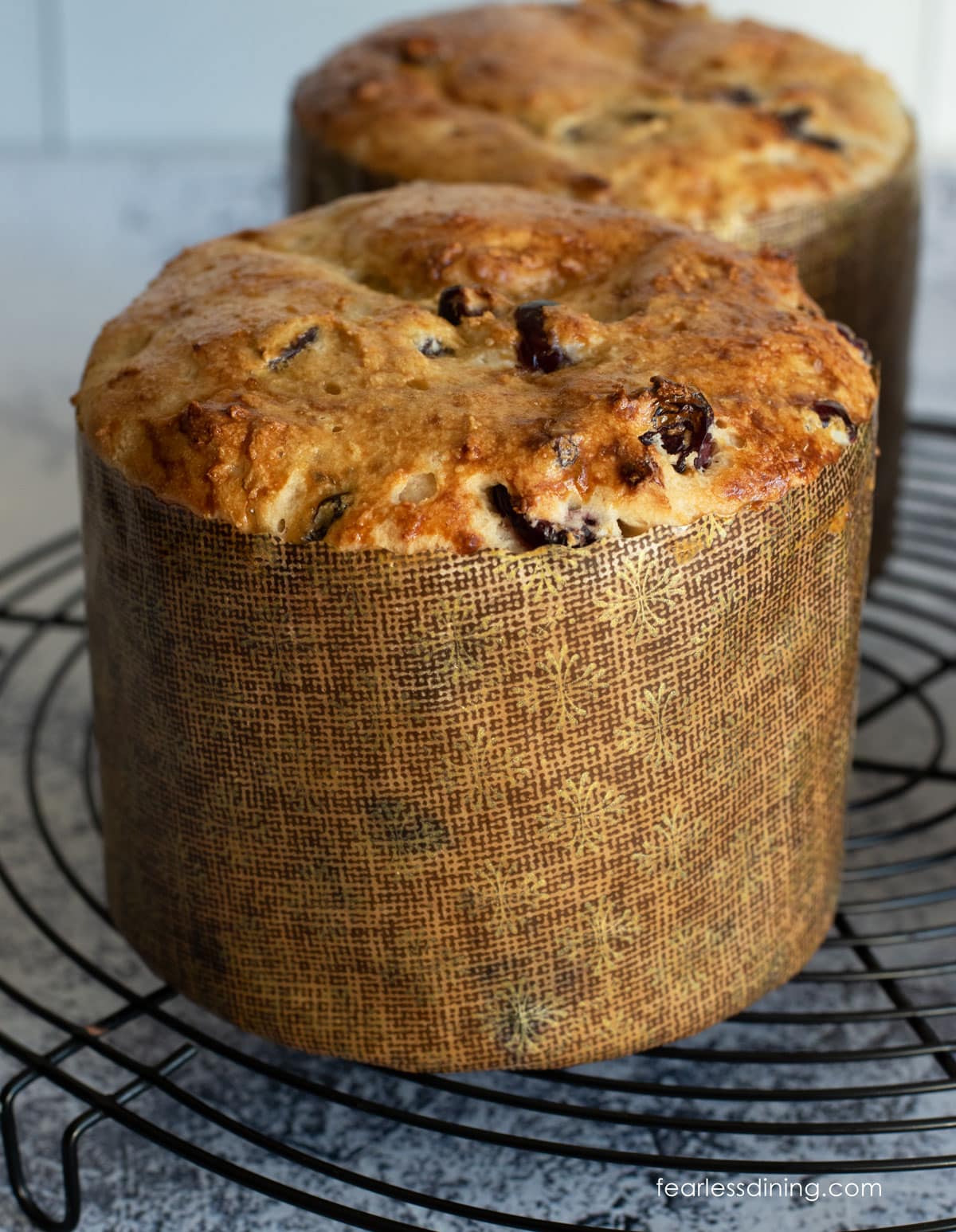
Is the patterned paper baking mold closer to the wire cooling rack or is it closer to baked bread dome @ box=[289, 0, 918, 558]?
baked bread dome @ box=[289, 0, 918, 558]

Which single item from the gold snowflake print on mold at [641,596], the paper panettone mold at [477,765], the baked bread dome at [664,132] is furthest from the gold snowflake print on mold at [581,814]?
the baked bread dome at [664,132]

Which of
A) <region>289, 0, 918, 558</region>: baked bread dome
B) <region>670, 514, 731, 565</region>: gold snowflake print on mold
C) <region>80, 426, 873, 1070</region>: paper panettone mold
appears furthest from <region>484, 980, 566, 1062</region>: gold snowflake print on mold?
<region>289, 0, 918, 558</region>: baked bread dome

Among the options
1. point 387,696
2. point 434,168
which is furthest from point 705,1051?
point 434,168

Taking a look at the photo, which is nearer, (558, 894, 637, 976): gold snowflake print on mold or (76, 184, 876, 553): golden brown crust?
(76, 184, 876, 553): golden brown crust

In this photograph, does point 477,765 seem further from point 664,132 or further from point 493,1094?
point 664,132

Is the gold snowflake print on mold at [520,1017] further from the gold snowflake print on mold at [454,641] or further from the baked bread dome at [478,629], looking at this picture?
the gold snowflake print on mold at [454,641]

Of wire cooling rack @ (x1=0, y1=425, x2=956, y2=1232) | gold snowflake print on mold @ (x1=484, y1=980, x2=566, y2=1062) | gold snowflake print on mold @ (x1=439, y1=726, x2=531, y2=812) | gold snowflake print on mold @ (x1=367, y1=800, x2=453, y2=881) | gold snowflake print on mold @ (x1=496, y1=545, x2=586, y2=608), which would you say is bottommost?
wire cooling rack @ (x1=0, y1=425, x2=956, y2=1232)
